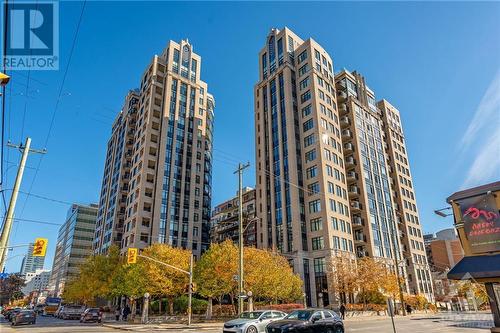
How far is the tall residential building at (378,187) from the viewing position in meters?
65.1

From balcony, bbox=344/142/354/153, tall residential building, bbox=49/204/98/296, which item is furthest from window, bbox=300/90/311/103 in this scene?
tall residential building, bbox=49/204/98/296

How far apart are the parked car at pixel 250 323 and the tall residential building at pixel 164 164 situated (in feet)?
161

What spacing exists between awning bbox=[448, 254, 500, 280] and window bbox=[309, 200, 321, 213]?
1897 inches

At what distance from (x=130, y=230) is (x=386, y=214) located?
54.8m

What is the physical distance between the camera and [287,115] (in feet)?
220

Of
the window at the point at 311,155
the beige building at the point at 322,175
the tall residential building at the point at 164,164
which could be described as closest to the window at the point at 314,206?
the beige building at the point at 322,175

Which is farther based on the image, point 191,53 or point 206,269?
point 191,53

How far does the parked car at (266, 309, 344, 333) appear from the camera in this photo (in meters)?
14.7

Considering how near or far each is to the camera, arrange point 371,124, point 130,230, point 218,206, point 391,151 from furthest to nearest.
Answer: point 218,206
point 391,151
point 371,124
point 130,230

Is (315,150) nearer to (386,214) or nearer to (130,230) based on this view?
(386,214)

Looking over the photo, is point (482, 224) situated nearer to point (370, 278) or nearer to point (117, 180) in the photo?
point (370, 278)

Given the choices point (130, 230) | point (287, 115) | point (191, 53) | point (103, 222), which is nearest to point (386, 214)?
point (287, 115)

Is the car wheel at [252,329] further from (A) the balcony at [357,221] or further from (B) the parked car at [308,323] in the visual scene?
(A) the balcony at [357,221]

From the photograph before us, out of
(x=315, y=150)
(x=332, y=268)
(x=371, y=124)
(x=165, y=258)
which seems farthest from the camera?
(x=371, y=124)
